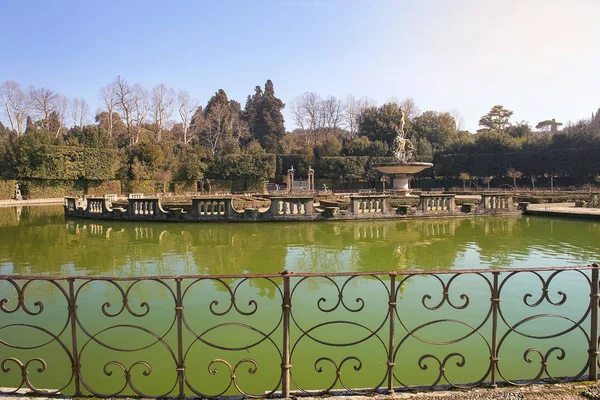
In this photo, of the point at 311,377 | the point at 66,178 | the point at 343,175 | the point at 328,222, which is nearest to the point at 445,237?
the point at 328,222

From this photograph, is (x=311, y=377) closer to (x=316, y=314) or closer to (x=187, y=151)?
(x=316, y=314)

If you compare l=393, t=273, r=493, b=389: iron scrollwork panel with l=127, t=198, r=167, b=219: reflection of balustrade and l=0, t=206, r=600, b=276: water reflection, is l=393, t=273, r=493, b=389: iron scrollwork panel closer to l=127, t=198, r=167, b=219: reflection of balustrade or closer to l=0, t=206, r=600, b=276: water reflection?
l=0, t=206, r=600, b=276: water reflection

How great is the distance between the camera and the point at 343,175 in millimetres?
45094

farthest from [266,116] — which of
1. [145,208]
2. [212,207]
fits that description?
[212,207]

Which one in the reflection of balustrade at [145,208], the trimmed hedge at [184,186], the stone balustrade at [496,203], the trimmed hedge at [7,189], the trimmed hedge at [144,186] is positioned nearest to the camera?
the reflection of balustrade at [145,208]

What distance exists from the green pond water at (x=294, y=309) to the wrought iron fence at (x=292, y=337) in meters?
0.03

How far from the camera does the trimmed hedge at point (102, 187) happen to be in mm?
39094

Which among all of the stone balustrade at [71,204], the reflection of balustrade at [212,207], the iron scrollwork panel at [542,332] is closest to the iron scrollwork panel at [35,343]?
the iron scrollwork panel at [542,332]

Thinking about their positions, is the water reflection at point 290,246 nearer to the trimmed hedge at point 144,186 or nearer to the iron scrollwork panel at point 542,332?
the iron scrollwork panel at point 542,332

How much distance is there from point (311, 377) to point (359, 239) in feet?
28.5

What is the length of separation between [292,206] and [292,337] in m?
12.9

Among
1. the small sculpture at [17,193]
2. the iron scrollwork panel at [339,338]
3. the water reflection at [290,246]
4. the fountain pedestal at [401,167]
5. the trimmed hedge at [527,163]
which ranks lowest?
the iron scrollwork panel at [339,338]

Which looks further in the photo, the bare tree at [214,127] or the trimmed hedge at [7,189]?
the bare tree at [214,127]

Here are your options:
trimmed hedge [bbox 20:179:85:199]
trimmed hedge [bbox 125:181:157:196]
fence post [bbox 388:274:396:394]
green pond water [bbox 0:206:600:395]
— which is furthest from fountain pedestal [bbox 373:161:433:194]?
trimmed hedge [bbox 20:179:85:199]
